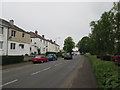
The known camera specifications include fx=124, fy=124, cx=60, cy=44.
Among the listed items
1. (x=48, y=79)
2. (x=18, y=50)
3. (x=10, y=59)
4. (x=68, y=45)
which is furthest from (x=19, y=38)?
(x=68, y=45)

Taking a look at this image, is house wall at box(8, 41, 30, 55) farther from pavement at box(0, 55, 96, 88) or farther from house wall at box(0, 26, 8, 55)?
pavement at box(0, 55, 96, 88)

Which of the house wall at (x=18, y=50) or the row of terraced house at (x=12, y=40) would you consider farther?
the house wall at (x=18, y=50)

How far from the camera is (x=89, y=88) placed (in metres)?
6.40

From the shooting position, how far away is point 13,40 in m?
29.2

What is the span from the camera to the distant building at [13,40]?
1054 inches

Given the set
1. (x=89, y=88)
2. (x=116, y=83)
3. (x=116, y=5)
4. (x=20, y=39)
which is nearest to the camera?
(x=116, y=83)

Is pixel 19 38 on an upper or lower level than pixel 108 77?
upper

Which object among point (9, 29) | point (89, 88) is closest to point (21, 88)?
point (89, 88)

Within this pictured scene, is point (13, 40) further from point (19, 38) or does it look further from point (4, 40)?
point (4, 40)

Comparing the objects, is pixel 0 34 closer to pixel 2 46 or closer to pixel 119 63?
pixel 2 46

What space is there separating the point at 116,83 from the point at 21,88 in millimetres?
4586

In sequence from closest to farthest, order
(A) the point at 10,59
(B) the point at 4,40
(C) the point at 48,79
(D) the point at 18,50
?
(C) the point at 48,79 < (A) the point at 10,59 < (B) the point at 4,40 < (D) the point at 18,50

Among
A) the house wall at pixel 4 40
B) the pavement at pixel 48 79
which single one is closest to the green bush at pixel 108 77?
the pavement at pixel 48 79

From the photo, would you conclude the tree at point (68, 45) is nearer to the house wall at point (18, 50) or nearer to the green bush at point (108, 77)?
the house wall at point (18, 50)
